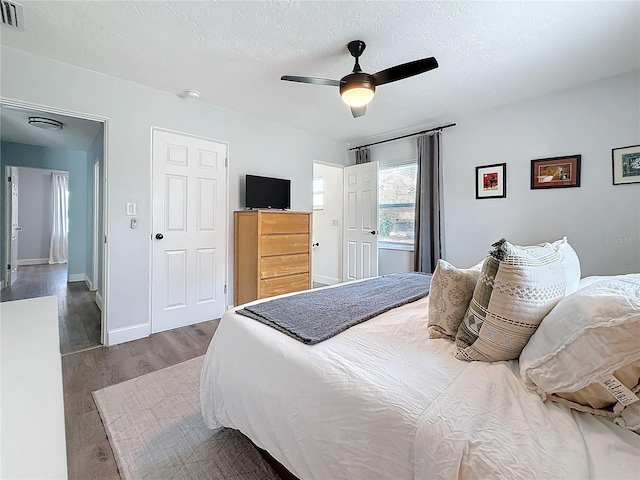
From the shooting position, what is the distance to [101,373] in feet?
7.21

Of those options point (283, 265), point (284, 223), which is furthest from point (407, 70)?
point (283, 265)

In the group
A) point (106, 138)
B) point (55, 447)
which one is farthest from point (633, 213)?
point (106, 138)

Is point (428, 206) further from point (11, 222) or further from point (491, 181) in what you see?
point (11, 222)

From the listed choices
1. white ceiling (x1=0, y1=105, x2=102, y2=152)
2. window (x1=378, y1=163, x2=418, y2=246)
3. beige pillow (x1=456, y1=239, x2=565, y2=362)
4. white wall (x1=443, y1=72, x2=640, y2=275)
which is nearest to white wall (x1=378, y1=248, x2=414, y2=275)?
window (x1=378, y1=163, x2=418, y2=246)

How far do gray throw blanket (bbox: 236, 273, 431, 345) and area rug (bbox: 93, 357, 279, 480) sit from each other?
2.22ft

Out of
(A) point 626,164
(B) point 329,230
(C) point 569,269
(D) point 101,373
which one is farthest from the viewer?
(B) point 329,230

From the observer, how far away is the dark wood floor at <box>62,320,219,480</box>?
4.58 feet

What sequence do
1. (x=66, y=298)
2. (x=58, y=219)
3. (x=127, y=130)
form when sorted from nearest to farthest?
(x=127, y=130) < (x=66, y=298) < (x=58, y=219)

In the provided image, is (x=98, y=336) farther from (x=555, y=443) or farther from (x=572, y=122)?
(x=572, y=122)

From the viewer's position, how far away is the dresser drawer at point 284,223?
3222 millimetres

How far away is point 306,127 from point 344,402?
376 cm

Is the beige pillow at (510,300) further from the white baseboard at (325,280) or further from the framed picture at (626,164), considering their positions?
the white baseboard at (325,280)

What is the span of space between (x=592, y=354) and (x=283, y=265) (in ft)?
9.57

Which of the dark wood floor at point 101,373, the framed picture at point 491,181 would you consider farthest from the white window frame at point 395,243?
the dark wood floor at point 101,373
